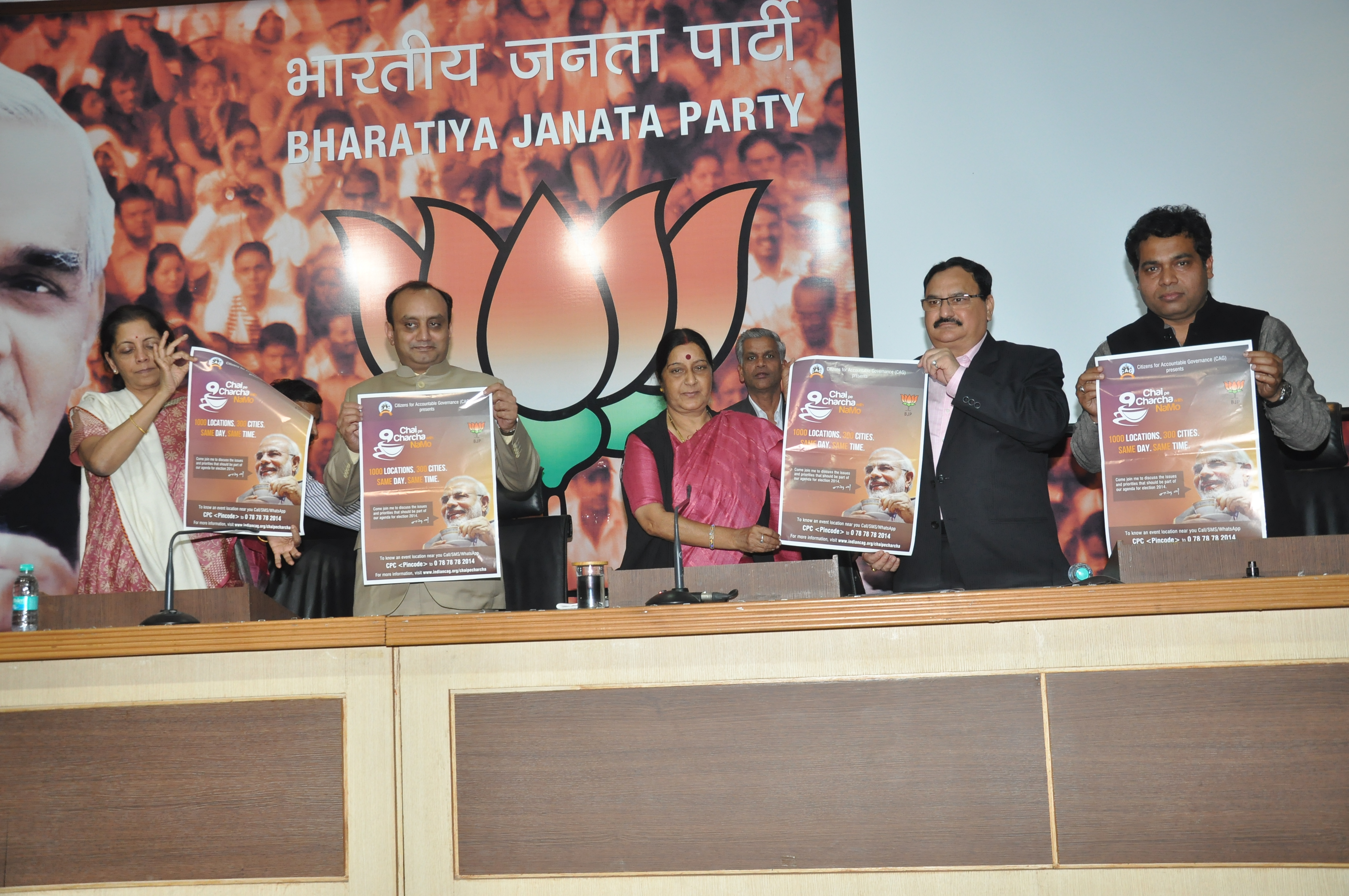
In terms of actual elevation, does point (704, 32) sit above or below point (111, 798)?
above

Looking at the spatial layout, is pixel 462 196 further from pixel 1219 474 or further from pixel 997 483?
pixel 1219 474

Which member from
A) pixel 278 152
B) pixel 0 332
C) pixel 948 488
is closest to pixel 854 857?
pixel 948 488

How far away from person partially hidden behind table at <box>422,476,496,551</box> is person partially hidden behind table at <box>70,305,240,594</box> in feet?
2.39

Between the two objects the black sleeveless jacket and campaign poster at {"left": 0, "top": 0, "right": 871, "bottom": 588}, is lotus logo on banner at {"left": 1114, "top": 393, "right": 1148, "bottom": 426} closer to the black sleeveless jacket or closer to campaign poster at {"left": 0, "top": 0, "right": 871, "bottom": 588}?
the black sleeveless jacket

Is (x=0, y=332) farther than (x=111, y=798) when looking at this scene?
Yes

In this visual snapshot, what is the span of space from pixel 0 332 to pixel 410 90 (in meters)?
1.80

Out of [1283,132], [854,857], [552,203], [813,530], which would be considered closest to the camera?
[854,857]

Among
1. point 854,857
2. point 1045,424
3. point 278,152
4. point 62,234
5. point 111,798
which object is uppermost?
point 278,152

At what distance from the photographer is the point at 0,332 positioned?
407cm

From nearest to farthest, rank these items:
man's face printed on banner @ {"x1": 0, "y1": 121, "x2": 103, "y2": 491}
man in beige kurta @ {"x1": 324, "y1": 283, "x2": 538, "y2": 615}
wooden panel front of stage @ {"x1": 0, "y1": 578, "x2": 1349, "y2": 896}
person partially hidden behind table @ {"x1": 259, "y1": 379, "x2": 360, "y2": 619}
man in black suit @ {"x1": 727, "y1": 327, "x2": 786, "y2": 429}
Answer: wooden panel front of stage @ {"x1": 0, "y1": 578, "x2": 1349, "y2": 896}, man in beige kurta @ {"x1": 324, "y1": 283, "x2": 538, "y2": 615}, person partially hidden behind table @ {"x1": 259, "y1": 379, "x2": 360, "y2": 619}, man in black suit @ {"x1": 727, "y1": 327, "x2": 786, "y2": 429}, man's face printed on banner @ {"x1": 0, "y1": 121, "x2": 103, "y2": 491}

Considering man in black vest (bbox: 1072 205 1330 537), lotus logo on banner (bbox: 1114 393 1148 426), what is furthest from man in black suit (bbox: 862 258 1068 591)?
lotus logo on banner (bbox: 1114 393 1148 426)

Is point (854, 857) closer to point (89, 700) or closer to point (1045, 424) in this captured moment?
point (1045, 424)

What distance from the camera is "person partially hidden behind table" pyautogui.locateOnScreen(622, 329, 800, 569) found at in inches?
114

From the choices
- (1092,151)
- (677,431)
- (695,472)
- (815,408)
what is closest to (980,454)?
(815,408)
